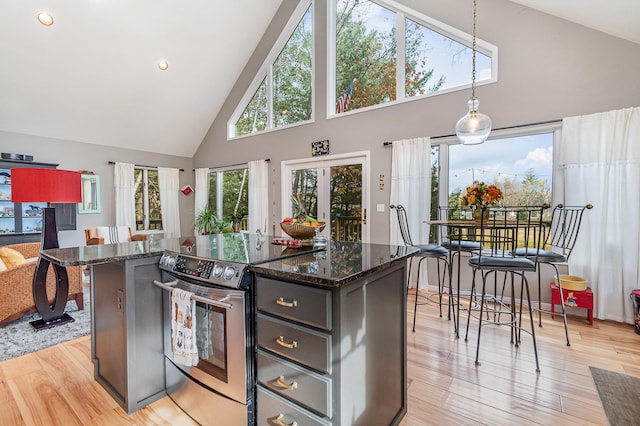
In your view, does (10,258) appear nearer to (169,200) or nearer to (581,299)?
(169,200)

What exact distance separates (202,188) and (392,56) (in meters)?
5.09

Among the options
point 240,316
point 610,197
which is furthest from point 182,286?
point 610,197

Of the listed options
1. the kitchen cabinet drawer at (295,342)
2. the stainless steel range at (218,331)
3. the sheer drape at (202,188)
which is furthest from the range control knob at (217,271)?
the sheer drape at (202,188)

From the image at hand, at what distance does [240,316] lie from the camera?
139 centimetres

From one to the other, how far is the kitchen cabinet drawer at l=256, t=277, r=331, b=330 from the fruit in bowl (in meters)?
0.66

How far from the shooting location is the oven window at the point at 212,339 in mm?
1485

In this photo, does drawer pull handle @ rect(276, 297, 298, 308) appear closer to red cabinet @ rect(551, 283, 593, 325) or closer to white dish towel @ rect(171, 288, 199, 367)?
white dish towel @ rect(171, 288, 199, 367)

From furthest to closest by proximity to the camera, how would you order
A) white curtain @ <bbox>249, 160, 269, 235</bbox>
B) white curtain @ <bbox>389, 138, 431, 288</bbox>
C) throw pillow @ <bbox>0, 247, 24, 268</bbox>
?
white curtain @ <bbox>249, 160, 269, 235</bbox> < white curtain @ <bbox>389, 138, 431, 288</bbox> < throw pillow @ <bbox>0, 247, 24, 268</bbox>

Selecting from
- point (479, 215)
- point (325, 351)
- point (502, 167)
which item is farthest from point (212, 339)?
point (502, 167)

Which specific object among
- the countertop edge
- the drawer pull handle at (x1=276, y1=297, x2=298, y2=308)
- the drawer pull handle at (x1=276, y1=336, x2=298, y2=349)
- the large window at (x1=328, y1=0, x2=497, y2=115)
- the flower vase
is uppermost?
the large window at (x1=328, y1=0, x2=497, y2=115)

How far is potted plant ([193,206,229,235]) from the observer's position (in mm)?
6598

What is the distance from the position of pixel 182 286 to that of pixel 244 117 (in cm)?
558

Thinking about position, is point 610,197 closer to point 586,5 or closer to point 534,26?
point 586,5

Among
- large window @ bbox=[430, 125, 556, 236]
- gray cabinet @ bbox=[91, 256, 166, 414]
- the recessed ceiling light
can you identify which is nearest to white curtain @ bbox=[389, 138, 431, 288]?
large window @ bbox=[430, 125, 556, 236]
